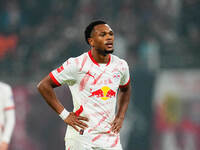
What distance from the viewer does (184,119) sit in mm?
12867

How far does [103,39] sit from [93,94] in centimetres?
64

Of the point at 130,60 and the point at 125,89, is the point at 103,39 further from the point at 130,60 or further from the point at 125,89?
the point at 130,60

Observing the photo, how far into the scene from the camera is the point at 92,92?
595cm

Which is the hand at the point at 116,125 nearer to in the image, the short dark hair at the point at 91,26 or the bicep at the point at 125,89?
the bicep at the point at 125,89

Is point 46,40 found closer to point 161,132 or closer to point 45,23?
point 45,23

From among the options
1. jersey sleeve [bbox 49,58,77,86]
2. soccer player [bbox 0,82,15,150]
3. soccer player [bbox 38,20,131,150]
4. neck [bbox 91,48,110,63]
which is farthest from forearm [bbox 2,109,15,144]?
neck [bbox 91,48,110,63]

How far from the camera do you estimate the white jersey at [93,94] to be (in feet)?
19.5

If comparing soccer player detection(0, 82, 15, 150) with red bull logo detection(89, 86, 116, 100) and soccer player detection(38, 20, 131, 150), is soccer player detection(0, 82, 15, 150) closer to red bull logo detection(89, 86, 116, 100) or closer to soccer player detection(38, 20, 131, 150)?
soccer player detection(38, 20, 131, 150)

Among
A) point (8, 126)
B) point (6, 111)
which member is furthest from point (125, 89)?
point (6, 111)

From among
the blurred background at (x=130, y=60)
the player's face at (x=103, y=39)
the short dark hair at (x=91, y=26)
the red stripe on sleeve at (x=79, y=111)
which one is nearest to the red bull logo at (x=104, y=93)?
the red stripe on sleeve at (x=79, y=111)

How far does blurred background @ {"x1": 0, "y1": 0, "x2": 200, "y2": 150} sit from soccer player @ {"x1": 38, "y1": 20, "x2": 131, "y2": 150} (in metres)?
6.97

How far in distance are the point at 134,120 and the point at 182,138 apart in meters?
1.29

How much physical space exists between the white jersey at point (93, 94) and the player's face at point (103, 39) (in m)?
0.18

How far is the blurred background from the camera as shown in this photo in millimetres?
12875
